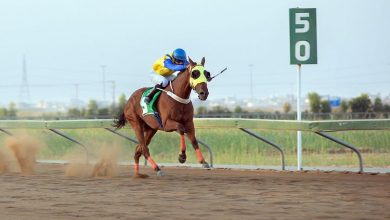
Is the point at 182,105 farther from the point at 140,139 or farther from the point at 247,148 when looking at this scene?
the point at 247,148

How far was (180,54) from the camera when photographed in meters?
14.3

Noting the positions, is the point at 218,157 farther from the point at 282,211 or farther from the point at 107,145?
the point at 282,211

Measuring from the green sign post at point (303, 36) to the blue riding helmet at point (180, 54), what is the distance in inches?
80.0

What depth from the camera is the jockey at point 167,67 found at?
14.2m

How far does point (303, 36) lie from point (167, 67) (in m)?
2.45

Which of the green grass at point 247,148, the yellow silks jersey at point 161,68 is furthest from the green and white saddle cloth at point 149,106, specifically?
the green grass at point 247,148

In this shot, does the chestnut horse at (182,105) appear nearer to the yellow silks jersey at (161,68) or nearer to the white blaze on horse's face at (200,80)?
the white blaze on horse's face at (200,80)

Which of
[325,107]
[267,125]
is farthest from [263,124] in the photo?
[325,107]

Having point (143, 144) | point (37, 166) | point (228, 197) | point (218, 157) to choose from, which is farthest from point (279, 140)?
point (228, 197)

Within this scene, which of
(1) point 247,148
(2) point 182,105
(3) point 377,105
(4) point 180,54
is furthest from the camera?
(3) point 377,105

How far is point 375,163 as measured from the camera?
18.0m

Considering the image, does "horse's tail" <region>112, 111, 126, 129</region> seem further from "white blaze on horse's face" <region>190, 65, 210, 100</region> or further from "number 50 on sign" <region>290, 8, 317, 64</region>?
"number 50 on sign" <region>290, 8, 317, 64</region>

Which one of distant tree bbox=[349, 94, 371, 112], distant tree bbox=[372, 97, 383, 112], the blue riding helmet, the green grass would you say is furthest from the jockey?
distant tree bbox=[349, 94, 371, 112]

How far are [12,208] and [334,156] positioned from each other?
12256 mm
